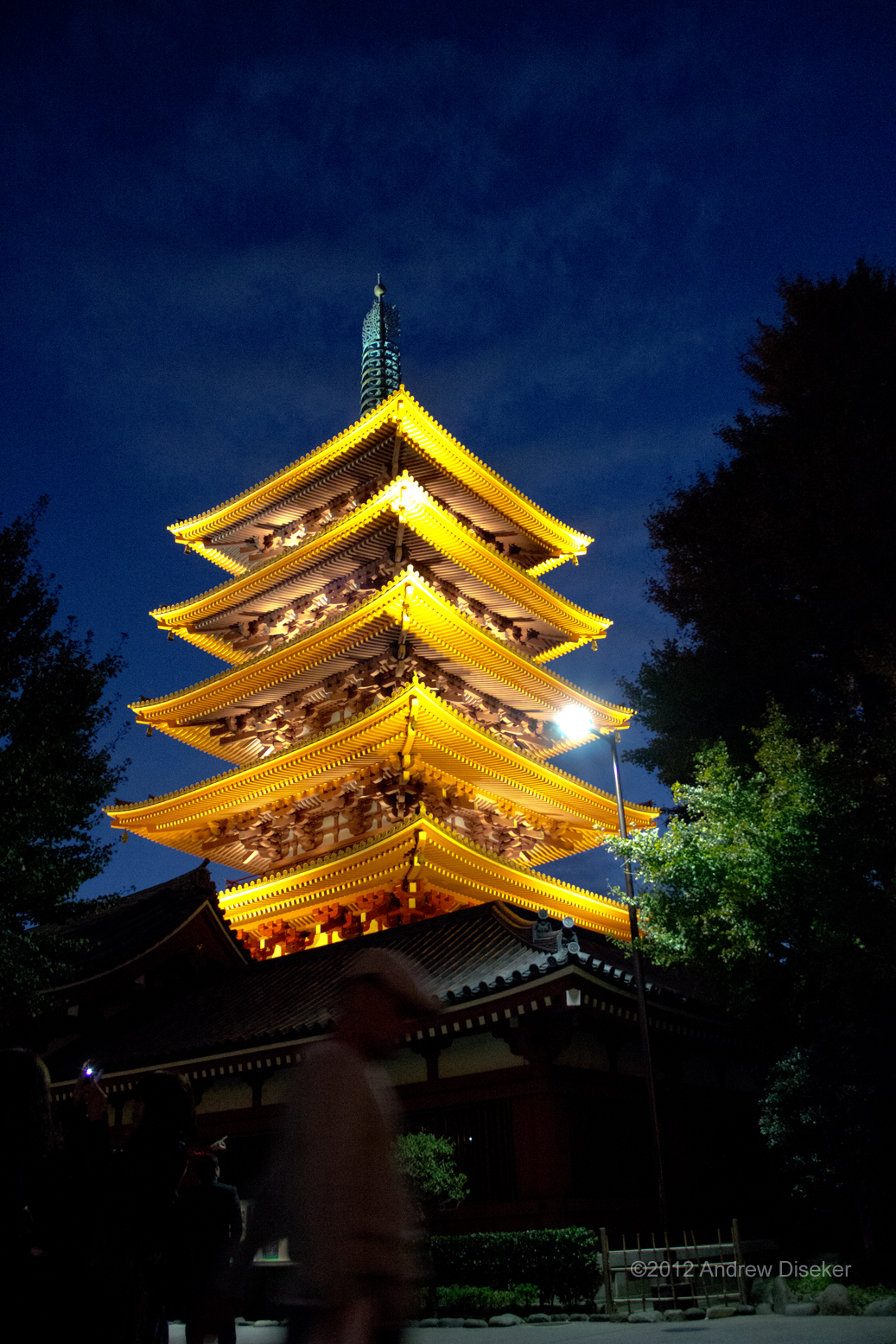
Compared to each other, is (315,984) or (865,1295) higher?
(315,984)

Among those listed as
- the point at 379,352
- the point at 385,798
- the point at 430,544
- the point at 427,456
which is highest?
the point at 379,352

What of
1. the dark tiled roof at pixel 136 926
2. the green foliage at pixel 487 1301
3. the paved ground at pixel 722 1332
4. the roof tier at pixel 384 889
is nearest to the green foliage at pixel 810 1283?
the paved ground at pixel 722 1332

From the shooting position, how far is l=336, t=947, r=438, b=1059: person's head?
312cm

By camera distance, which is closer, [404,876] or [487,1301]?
[487,1301]

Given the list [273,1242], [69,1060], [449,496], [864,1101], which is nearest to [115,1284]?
[273,1242]

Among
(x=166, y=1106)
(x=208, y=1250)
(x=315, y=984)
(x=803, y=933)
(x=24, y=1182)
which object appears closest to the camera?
(x=24, y=1182)

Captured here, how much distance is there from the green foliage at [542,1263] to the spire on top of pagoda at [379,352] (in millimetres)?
28040

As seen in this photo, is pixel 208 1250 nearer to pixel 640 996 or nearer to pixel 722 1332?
pixel 722 1332

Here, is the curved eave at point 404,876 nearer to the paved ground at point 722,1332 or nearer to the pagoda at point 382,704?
the pagoda at point 382,704

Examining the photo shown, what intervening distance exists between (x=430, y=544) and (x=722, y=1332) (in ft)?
59.1

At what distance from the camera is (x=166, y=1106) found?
12.9 feet

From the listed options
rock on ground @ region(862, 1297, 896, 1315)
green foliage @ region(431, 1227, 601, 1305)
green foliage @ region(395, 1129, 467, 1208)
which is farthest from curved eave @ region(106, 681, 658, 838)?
rock on ground @ region(862, 1297, 896, 1315)

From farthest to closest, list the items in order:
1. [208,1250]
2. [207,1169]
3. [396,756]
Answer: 1. [396,756]
2. [207,1169]
3. [208,1250]

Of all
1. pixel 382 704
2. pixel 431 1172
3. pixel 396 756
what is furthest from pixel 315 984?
pixel 396 756
